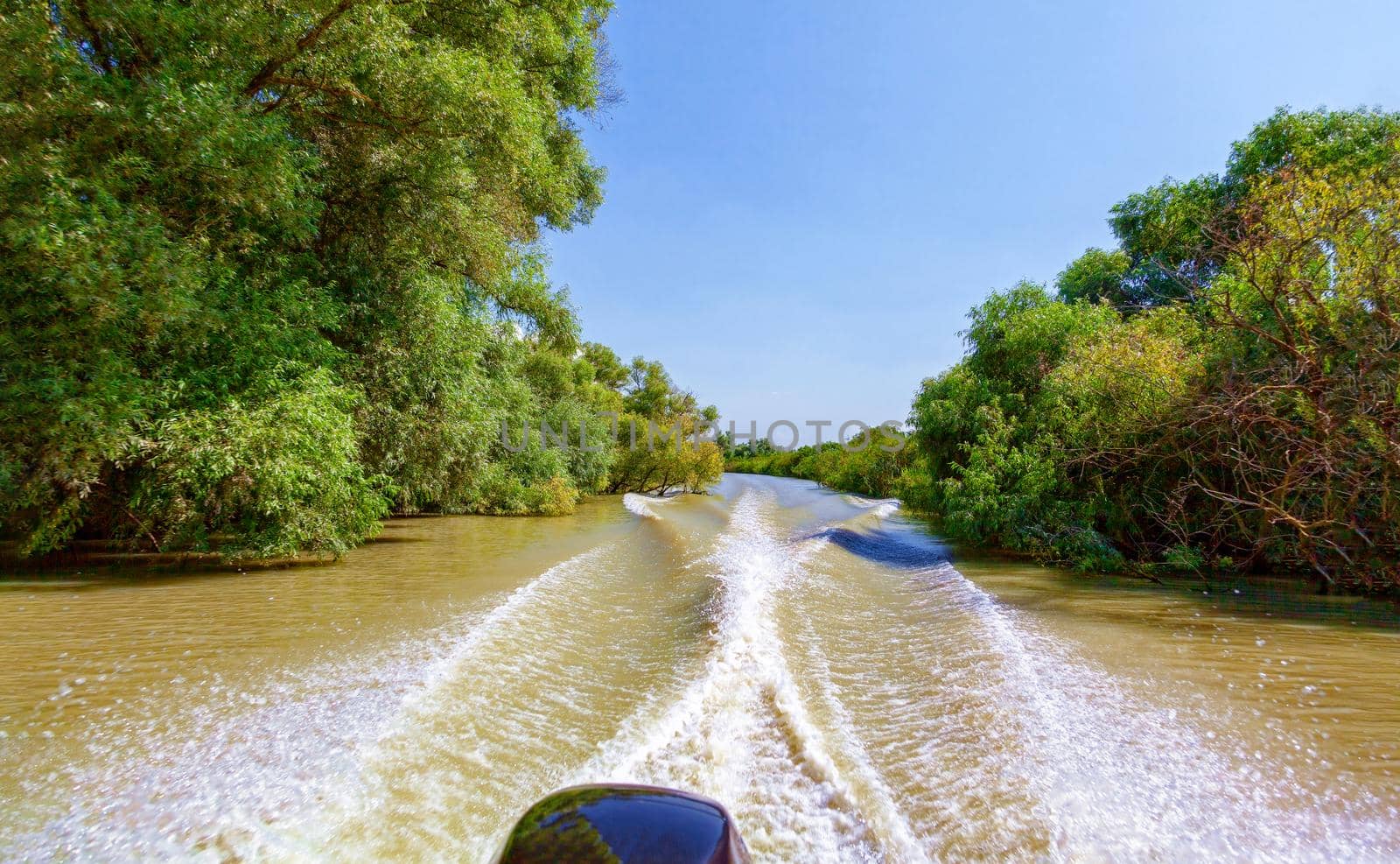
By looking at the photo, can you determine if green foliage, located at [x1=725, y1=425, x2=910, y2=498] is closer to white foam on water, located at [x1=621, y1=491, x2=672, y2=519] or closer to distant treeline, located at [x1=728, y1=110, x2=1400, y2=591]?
distant treeline, located at [x1=728, y1=110, x2=1400, y2=591]

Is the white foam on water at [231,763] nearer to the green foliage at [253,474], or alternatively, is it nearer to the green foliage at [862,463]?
the green foliage at [253,474]

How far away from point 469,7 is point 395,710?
1160 centimetres

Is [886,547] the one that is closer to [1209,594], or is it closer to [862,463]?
[1209,594]

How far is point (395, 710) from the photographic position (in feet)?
10.9

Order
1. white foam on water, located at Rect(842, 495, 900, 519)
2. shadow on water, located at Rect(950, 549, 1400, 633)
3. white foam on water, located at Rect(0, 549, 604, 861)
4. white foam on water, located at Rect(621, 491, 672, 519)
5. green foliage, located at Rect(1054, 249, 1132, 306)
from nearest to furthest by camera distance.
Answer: white foam on water, located at Rect(0, 549, 604, 861), shadow on water, located at Rect(950, 549, 1400, 633), white foam on water, located at Rect(621, 491, 672, 519), white foam on water, located at Rect(842, 495, 900, 519), green foliage, located at Rect(1054, 249, 1132, 306)

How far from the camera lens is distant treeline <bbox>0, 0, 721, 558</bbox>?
20.0ft

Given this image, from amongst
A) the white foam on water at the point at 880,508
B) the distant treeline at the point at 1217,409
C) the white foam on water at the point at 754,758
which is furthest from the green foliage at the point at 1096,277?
the white foam on water at the point at 754,758

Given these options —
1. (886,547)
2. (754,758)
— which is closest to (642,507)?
(886,547)

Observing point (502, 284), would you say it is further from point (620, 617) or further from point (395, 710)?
point (395, 710)

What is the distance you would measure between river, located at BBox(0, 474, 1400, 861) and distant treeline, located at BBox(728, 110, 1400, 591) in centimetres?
133

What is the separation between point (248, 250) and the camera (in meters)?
8.02

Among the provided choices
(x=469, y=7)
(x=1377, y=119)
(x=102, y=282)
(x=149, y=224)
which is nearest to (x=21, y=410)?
(x=102, y=282)

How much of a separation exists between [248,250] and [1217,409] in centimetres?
1321

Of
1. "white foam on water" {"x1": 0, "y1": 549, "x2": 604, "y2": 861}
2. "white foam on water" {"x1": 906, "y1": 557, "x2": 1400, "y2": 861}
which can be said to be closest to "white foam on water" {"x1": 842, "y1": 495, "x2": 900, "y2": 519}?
"white foam on water" {"x1": 906, "y1": 557, "x2": 1400, "y2": 861}
